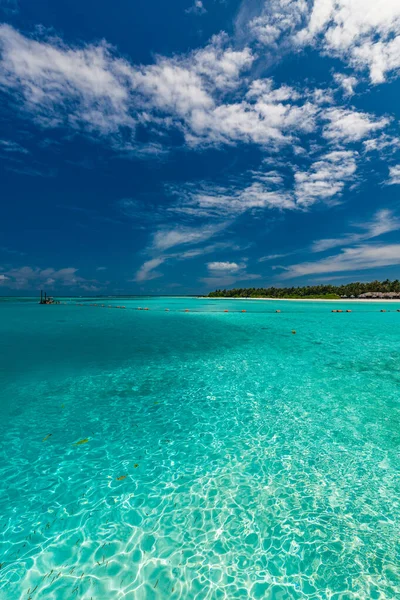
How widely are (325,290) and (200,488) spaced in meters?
124

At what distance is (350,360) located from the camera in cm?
1695

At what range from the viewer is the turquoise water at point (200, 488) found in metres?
4.29

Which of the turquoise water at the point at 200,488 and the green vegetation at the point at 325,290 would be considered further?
the green vegetation at the point at 325,290

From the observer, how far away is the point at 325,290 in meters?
117

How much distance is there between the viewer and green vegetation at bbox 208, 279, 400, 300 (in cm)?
10488

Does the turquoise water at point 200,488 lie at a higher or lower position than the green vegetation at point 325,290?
lower

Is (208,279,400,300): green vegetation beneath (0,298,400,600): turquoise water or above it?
above

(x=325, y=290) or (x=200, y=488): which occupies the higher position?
(x=325, y=290)

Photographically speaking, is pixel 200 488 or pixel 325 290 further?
pixel 325 290

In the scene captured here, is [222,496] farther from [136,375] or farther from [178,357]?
[178,357]

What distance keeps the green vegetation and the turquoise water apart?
109708 mm

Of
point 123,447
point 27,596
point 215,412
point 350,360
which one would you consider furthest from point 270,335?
point 27,596

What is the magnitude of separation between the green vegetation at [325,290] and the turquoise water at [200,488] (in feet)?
360

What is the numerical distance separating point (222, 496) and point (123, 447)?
3.26 m
